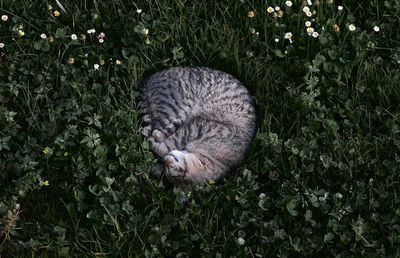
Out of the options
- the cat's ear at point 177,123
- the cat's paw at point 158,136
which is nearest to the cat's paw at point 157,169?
the cat's paw at point 158,136

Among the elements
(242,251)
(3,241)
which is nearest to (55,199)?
(3,241)

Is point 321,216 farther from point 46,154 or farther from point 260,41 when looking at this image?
point 46,154

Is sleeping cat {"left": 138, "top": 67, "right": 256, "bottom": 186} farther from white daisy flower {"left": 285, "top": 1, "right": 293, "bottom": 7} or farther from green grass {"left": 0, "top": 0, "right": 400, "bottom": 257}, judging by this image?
white daisy flower {"left": 285, "top": 1, "right": 293, "bottom": 7}

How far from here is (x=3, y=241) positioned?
340cm

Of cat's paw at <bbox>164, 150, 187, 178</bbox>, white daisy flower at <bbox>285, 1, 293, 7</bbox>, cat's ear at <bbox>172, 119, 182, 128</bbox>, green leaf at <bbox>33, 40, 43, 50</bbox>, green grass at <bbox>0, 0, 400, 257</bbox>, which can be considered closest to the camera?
green grass at <bbox>0, 0, 400, 257</bbox>

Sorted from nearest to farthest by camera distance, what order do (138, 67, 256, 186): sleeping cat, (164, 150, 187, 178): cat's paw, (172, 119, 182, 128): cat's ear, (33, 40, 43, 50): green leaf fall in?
(164, 150, 187, 178): cat's paw → (138, 67, 256, 186): sleeping cat → (172, 119, 182, 128): cat's ear → (33, 40, 43, 50): green leaf

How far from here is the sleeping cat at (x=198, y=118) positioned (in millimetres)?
3936

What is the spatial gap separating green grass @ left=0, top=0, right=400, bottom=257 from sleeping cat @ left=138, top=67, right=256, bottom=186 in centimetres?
12

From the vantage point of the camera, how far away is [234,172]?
12.7 feet

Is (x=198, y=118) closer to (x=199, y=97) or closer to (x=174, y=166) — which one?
(x=199, y=97)

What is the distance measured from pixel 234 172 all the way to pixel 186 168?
39 centimetres

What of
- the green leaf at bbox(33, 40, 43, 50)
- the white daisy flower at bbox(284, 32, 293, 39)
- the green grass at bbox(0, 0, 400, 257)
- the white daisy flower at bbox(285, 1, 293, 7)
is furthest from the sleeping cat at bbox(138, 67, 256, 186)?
the green leaf at bbox(33, 40, 43, 50)

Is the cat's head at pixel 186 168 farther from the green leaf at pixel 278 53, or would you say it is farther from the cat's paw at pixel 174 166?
the green leaf at pixel 278 53

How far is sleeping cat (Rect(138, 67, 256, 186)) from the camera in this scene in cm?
394
